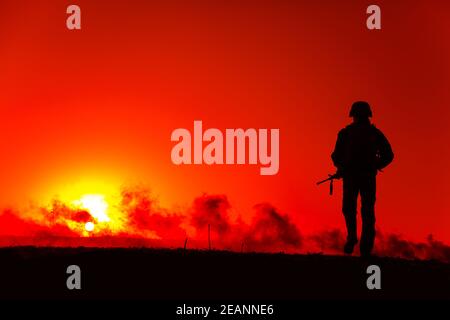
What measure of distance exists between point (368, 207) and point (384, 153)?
1.34 m

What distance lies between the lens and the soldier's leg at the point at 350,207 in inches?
848

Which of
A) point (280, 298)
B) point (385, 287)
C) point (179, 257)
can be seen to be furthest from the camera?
point (179, 257)

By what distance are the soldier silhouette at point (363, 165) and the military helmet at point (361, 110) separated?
8 cm

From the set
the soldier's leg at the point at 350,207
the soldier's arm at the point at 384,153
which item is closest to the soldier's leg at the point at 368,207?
the soldier's leg at the point at 350,207

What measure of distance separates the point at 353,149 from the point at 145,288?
20.4 ft

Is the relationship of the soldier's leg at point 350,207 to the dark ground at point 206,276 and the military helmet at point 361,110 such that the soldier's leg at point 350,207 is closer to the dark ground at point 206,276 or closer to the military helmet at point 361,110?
the dark ground at point 206,276

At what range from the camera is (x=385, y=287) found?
1912cm

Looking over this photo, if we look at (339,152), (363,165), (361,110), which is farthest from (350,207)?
(361,110)

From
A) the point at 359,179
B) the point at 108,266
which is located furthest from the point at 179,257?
the point at 359,179

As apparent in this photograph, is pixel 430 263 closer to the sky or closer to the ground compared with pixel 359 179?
closer to the ground

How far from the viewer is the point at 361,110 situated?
21047mm
